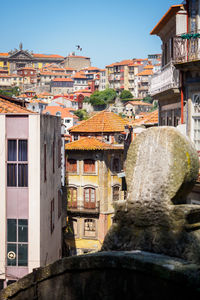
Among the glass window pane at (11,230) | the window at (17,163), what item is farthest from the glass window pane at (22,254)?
the window at (17,163)

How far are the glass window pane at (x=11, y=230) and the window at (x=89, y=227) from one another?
2532 centimetres

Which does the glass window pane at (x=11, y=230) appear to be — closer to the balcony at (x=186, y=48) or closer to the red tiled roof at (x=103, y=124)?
the balcony at (x=186, y=48)

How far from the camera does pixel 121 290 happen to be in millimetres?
3643

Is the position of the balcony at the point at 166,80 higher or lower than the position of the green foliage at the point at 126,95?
lower

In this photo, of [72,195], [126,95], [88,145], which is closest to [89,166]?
[88,145]

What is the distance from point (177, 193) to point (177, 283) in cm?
89

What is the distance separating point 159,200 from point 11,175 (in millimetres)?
17168

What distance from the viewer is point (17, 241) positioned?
67.4 feet

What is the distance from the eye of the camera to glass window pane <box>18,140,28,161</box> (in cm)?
2080

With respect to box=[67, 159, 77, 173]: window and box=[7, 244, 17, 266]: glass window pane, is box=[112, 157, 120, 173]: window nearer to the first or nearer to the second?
box=[67, 159, 77, 173]: window

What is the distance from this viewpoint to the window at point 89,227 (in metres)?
45.6

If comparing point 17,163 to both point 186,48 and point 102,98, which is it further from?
point 102,98

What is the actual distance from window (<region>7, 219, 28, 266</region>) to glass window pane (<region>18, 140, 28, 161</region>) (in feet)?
8.01

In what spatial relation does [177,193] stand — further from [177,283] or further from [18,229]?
[18,229]
